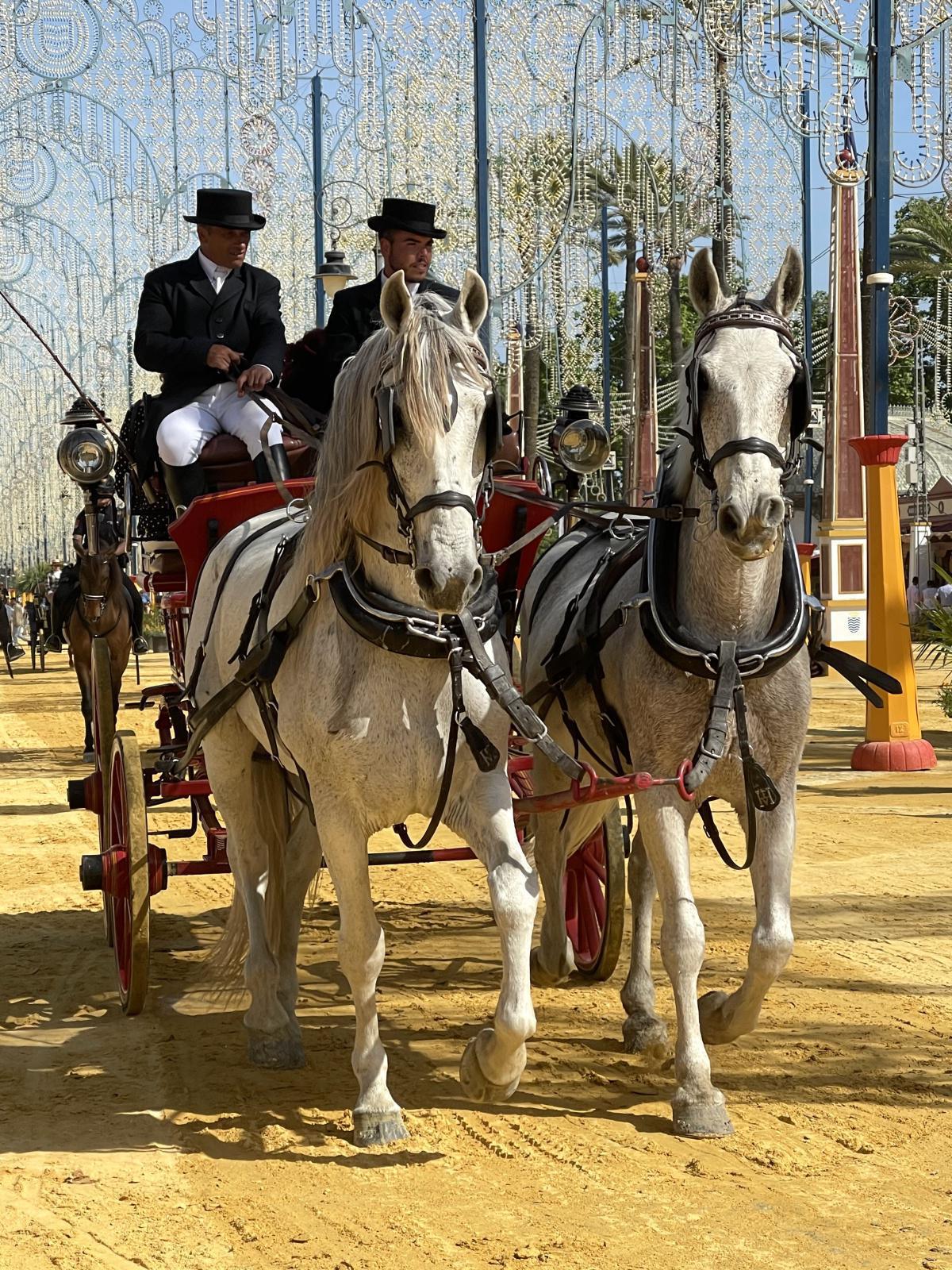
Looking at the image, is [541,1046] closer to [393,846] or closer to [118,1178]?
[118,1178]

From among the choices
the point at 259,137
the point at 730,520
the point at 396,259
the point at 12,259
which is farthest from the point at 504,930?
the point at 12,259

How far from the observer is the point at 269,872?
19.7ft

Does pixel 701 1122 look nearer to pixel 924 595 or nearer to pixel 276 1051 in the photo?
pixel 276 1051

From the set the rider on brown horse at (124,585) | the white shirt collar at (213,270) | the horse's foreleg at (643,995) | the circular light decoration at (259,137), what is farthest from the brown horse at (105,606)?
the horse's foreleg at (643,995)

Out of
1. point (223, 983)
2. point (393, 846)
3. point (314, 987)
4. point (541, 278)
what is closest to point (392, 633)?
point (223, 983)

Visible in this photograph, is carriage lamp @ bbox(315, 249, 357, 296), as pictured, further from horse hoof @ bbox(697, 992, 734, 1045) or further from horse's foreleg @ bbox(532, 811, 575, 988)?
horse hoof @ bbox(697, 992, 734, 1045)

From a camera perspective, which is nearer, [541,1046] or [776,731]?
[776,731]

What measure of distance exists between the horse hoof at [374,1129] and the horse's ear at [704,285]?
2613 millimetres

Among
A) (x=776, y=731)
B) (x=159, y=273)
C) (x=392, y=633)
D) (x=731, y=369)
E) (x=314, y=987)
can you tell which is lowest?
(x=314, y=987)

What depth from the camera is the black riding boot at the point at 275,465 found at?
622cm

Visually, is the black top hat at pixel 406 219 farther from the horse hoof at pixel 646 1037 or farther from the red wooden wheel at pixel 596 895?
the horse hoof at pixel 646 1037

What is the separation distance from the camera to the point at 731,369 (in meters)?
4.72

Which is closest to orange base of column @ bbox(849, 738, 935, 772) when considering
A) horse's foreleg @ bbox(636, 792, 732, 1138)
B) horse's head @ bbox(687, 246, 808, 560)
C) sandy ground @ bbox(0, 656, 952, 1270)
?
sandy ground @ bbox(0, 656, 952, 1270)

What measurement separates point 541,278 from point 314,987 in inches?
642
